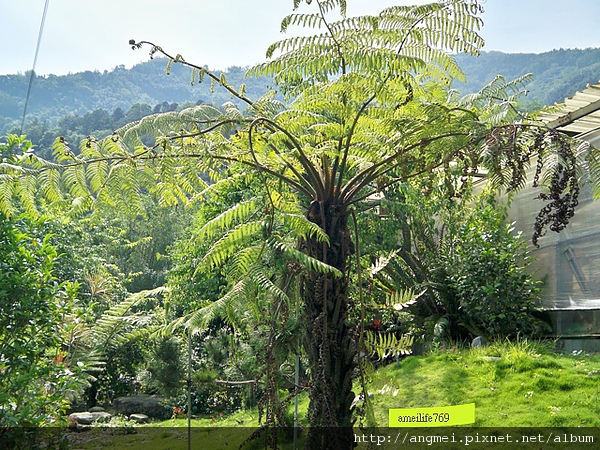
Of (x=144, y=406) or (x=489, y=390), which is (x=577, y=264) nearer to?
(x=489, y=390)

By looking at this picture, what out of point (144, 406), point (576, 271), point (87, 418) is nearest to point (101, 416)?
point (87, 418)

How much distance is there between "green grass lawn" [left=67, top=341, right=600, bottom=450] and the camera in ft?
10.9

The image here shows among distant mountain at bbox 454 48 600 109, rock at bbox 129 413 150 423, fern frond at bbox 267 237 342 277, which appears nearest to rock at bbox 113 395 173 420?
rock at bbox 129 413 150 423

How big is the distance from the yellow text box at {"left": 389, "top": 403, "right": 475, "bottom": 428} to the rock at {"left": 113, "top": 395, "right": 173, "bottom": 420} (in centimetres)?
465

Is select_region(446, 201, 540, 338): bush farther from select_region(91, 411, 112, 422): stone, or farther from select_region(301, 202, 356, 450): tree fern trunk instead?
select_region(91, 411, 112, 422): stone

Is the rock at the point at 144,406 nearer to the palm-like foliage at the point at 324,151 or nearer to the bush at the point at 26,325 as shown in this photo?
the bush at the point at 26,325

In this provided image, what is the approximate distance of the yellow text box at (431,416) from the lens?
3.03 meters

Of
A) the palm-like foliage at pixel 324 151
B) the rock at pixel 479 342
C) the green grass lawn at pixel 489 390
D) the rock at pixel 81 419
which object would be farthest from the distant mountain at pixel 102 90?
the palm-like foliage at pixel 324 151

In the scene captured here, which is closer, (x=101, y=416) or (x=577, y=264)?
(x=577, y=264)

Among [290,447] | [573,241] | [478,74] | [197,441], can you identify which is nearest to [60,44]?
[197,441]

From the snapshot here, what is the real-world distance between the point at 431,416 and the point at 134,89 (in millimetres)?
40320

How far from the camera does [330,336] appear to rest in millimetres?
2691

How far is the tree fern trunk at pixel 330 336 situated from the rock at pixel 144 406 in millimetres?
4905

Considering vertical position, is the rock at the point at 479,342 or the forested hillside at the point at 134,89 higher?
the forested hillside at the point at 134,89
